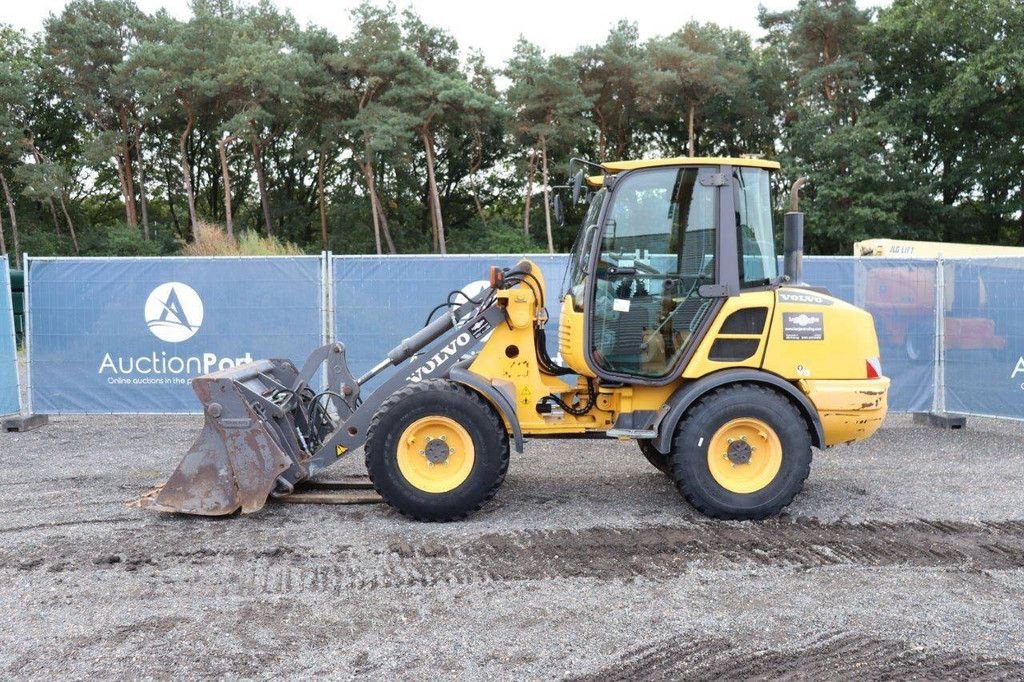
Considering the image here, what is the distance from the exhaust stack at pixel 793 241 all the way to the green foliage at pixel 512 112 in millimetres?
28033

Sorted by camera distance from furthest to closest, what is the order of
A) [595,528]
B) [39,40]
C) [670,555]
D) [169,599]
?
[39,40] → [595,528] → [670,555] → [169,599]

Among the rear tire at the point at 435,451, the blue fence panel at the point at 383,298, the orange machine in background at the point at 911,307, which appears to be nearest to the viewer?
the rear tire at the point at 435,451

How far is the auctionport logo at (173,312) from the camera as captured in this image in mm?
9492

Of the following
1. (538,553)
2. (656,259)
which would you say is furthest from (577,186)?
(538,553)

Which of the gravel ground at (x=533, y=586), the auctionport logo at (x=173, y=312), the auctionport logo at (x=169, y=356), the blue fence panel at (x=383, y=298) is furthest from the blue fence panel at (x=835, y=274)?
the auctionport logo at (x=173, y=312)

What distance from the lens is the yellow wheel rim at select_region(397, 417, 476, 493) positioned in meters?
5.67

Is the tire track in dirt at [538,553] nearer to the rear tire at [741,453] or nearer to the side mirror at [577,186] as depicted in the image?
the rear tire at [741,453]

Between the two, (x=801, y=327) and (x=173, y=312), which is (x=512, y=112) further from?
(x=801, y=327)

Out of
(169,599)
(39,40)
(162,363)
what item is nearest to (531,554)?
(169,599)

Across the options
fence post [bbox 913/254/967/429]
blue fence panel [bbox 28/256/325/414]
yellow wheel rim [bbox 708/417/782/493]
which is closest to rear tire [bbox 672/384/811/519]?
yellow wheel rim [bbox 708/417/782/493]

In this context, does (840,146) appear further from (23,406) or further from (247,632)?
(247,632)

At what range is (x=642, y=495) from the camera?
6.52 m

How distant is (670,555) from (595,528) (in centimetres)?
69

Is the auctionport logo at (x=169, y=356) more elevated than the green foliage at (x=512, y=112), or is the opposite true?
the green foliage at (x=512, y=112)
